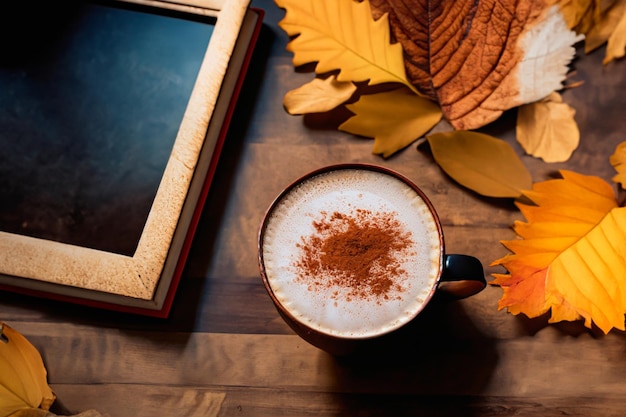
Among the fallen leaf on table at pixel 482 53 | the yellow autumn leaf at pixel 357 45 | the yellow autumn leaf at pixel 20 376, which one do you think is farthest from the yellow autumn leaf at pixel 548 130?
the yellow autumn leaf at pixel 20 376

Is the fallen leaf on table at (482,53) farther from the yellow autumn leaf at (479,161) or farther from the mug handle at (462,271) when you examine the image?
the mug handle at (462,271)

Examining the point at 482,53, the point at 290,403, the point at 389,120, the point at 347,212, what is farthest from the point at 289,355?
the point at 482,53

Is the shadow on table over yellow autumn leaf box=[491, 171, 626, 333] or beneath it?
beneath

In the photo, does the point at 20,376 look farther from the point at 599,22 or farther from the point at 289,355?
the point at 599,22

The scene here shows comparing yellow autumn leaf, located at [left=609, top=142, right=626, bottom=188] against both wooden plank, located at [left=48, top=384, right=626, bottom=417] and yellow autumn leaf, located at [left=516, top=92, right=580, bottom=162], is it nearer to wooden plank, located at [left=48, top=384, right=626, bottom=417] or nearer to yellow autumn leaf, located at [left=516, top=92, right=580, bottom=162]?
yellow autumn leaf, located at [left=516, top=92, right=580, bottom=162]

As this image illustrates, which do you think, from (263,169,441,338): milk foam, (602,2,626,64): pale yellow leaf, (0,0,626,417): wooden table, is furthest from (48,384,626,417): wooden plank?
(602,2,626,64): pale yellow leaf

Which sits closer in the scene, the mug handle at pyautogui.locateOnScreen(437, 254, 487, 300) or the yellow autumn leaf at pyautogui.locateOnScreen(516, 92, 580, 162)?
the mug handle at pyautogui.locateOnScreen(437, 254, 487, 300)
